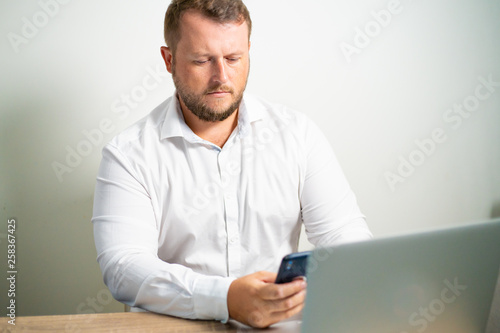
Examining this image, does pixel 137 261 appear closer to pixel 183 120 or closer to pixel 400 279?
pixel 183 120

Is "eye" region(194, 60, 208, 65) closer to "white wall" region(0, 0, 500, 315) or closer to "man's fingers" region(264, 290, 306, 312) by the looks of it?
"white wall" region(0, 0, 500, 315)

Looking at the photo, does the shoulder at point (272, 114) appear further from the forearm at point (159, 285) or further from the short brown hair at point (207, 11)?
the forearm at point (159, 285)

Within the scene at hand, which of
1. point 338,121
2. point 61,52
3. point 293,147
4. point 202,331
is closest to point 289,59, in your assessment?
point 338,121

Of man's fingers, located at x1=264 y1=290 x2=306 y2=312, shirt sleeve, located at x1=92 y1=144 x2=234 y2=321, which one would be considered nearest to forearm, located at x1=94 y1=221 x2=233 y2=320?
shirt sleeve, located at x1=92 y1=144 x2=234 y2=321

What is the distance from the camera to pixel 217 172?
4.80 ft

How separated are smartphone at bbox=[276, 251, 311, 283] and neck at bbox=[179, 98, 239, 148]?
0.73 meters

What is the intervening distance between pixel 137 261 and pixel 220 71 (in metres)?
0.61

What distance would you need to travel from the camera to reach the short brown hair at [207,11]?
1403 millimetres

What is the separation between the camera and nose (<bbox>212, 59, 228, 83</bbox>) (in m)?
1.41

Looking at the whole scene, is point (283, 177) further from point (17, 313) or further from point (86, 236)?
point (17, 313)

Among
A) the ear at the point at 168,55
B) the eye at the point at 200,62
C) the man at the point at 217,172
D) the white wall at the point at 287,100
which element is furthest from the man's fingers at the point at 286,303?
the white wall at the point at 287,100

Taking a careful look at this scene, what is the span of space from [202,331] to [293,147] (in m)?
0.73

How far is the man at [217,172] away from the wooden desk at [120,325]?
0.25m

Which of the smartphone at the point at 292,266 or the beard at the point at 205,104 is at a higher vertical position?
the beard at the point at 205,104
